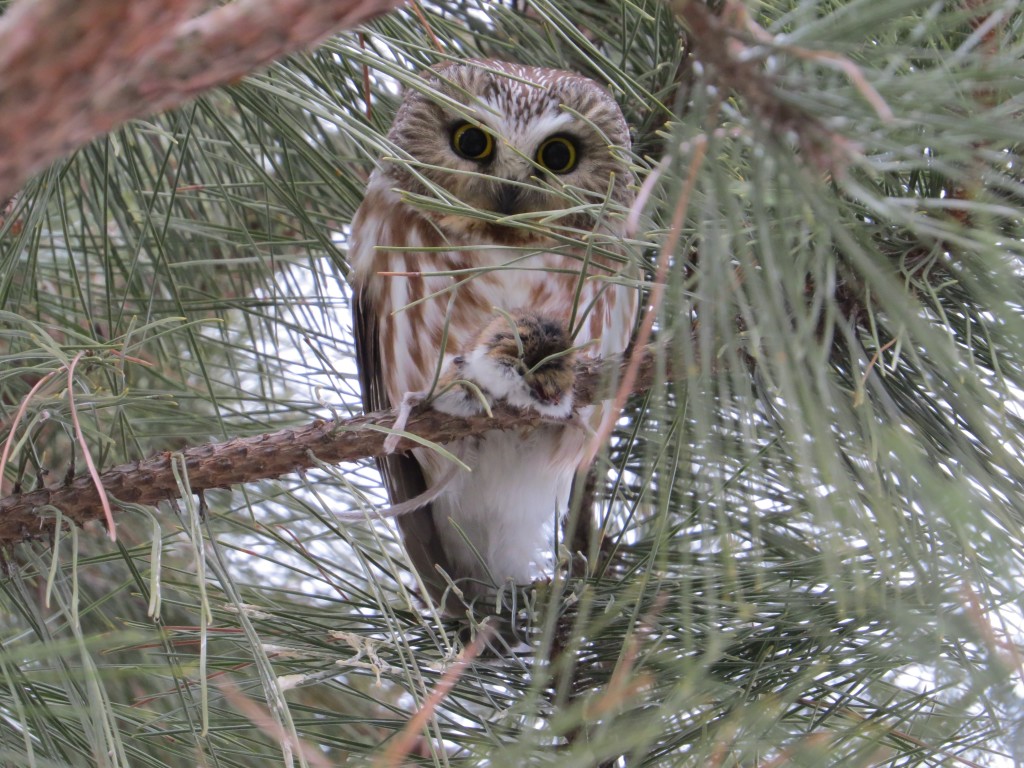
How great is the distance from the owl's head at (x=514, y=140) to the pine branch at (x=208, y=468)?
3.28ft

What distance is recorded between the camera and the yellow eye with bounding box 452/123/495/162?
8.40ft

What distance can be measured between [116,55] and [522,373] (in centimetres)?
114

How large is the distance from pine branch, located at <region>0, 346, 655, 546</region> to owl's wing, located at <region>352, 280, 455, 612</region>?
105cm

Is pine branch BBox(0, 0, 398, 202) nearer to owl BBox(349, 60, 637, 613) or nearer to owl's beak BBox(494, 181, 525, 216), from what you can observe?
owl BBox(349, 60, 637, 613)

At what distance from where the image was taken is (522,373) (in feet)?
5.87

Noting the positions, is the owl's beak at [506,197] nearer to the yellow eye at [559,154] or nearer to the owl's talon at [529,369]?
the yellow eye at [559,154]

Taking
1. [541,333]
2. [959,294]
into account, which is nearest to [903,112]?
[959,294]

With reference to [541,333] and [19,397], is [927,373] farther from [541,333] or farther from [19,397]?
[19,397]

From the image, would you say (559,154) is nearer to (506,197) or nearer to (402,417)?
(506,197)

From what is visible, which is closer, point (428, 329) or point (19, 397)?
point (19, 397)

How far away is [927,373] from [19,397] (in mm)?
1825

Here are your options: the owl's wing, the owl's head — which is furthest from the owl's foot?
the owl's wing

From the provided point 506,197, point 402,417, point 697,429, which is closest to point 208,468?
point 402,417

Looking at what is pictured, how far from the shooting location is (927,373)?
1.35 metres
